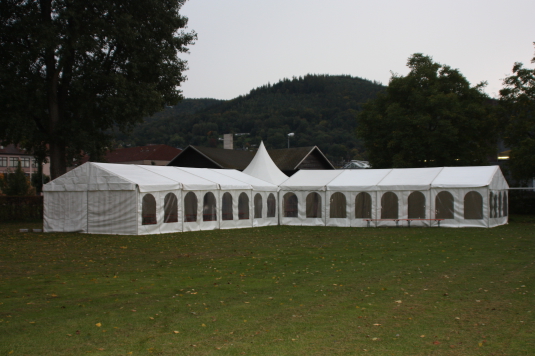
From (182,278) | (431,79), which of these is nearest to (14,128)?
(182,278)

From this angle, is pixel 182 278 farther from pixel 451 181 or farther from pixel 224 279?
pixel 451 181

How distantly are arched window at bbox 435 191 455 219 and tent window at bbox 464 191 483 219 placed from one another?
25.4 inches

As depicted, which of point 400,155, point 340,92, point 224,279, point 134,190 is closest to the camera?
point 224,279

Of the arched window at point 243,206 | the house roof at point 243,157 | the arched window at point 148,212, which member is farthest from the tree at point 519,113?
the arched window at point 148,212

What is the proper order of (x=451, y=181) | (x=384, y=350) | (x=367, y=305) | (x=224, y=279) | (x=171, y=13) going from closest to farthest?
(x=384, y=350) → (x=367, y=305) → (x=224, y=279) → (x=451, y=181) → (x=171, y=13)

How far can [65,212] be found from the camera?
61.7 feet

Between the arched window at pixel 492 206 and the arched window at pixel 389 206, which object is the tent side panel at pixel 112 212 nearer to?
the arched window at pixel 389 206

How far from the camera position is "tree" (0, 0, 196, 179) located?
2141 cm

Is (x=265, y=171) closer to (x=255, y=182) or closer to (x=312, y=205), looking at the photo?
(x=255, y=182)

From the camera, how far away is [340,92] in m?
77.1

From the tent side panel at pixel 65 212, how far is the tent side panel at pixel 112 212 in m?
0.38

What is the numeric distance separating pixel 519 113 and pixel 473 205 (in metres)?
8.27

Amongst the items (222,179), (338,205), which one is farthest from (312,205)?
(222,179)

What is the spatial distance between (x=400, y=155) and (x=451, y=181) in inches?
397
